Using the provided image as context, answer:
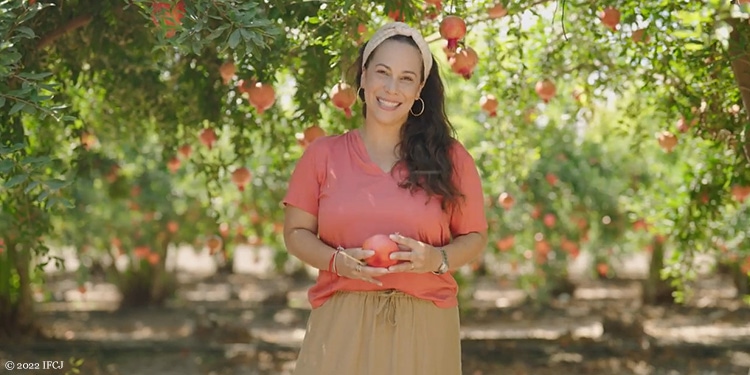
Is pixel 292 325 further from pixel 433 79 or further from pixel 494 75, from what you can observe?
pixel 433 79

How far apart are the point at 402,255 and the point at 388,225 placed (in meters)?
0.15

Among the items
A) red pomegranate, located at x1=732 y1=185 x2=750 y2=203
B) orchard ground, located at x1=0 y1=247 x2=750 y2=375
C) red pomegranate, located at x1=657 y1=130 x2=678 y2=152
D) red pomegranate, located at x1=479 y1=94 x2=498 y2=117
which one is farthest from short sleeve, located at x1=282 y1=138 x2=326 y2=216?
orchard ground, located at x1=0 y1=247 x2=750 y2=375

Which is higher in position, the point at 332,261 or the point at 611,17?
the point at 611,17

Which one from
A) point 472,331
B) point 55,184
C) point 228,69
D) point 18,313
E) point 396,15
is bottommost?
point 472,331

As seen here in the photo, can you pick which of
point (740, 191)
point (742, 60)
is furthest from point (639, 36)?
point (740, 191)

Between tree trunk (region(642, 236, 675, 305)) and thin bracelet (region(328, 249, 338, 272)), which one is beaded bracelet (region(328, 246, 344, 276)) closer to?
thin bracelet (region(328, 249, 338, 272))

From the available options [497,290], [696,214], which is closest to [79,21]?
[696,214]

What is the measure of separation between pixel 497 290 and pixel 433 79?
41.8ft

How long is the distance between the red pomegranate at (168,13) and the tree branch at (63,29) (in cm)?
114

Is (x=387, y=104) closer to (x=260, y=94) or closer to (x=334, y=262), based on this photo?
(x=334, y=262)

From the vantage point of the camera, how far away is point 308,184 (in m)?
2.75

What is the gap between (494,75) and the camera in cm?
511

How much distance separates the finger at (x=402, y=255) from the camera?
2.50 meters

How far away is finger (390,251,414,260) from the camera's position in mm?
2498
